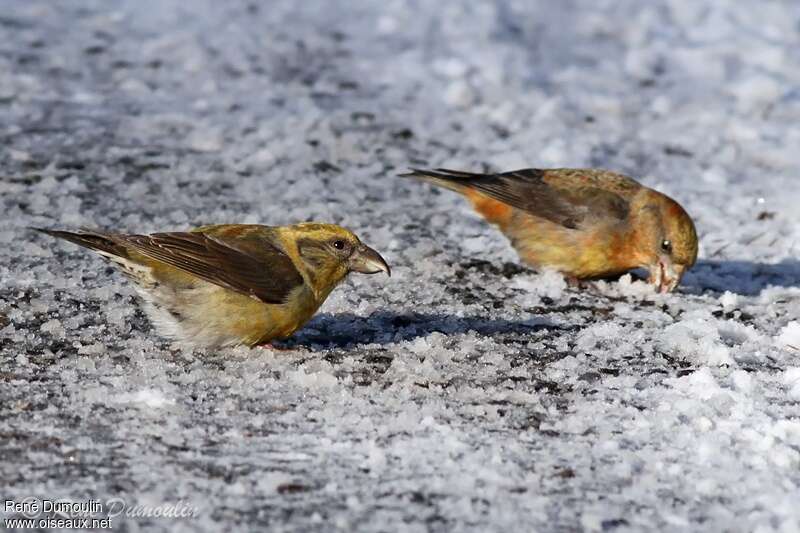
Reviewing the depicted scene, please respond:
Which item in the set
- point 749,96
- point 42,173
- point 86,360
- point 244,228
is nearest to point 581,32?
point 749,96

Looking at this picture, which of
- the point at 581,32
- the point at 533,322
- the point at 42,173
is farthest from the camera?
the point at 581,32

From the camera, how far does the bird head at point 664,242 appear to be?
20.8 feet

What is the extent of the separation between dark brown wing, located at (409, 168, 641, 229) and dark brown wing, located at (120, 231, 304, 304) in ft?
5.64

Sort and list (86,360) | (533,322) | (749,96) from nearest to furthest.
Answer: (86,360) < (533,322) < (749,96)

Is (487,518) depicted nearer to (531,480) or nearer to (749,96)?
(531,480)

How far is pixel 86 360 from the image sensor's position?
495cm

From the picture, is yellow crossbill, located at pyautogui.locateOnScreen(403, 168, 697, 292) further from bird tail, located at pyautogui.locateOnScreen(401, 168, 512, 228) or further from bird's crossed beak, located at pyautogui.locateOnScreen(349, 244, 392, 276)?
bird's crossed beak, located at pyautogui.locateOnScreen(349, 244, 392, 276)

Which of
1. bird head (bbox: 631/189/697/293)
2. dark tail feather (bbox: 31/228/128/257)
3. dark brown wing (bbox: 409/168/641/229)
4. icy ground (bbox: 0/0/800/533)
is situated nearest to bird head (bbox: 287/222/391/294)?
icy ground (bbox: 0/0/800/533)

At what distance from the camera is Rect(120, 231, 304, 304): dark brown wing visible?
16.6ft

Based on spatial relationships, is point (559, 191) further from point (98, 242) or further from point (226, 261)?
point (98, 242)

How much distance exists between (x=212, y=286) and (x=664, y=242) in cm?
256

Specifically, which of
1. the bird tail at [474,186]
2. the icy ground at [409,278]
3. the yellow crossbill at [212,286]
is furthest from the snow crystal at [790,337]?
the yellow crossbill at [212,286]

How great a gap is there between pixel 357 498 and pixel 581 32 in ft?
25.2

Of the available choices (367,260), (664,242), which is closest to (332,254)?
(367,260)
